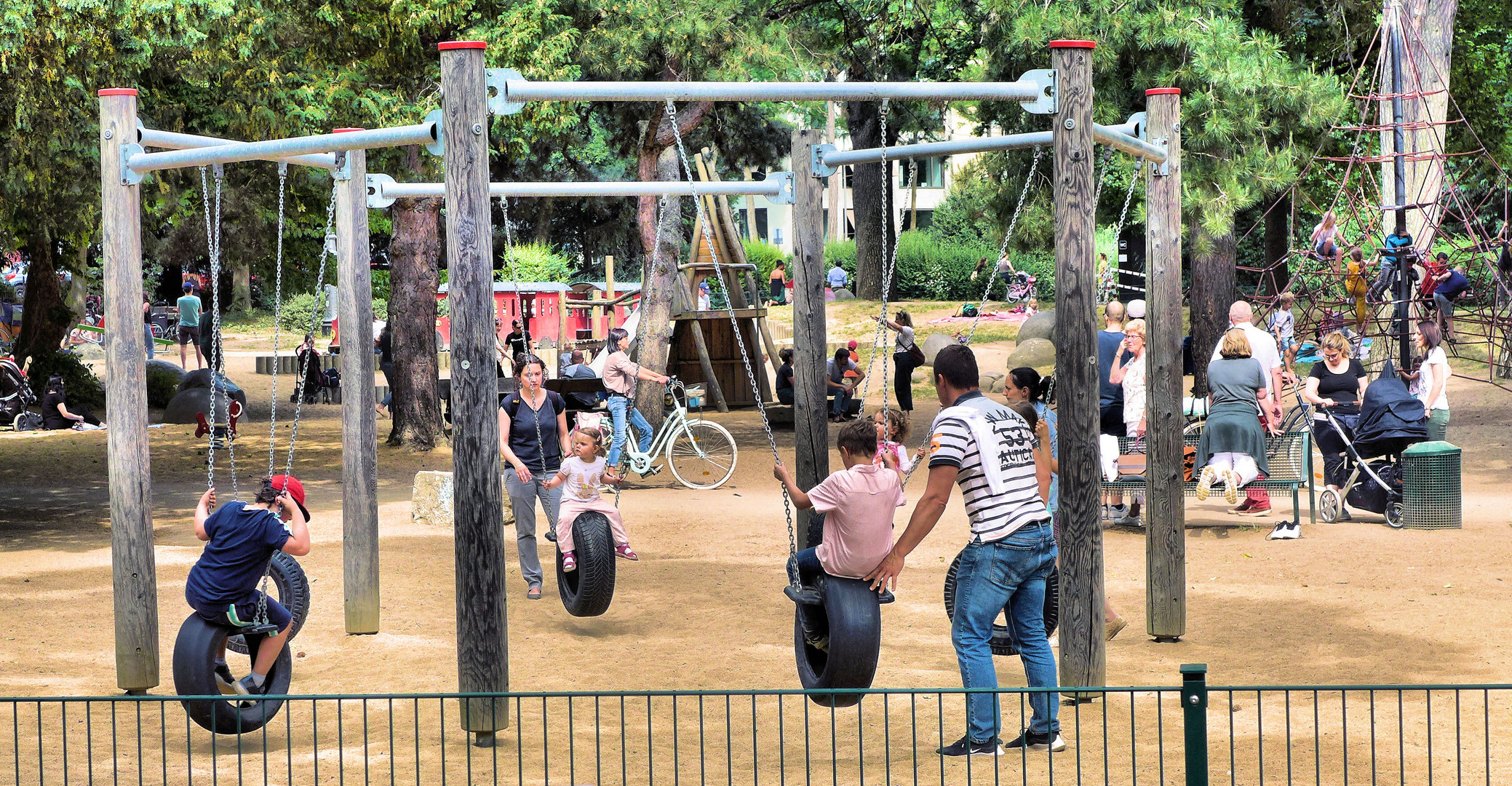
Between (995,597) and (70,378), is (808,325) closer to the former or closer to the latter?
(995,597)

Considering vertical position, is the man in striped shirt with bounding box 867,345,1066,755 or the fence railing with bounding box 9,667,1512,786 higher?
the man in striped shirt with bounding box 867,345,1066,755

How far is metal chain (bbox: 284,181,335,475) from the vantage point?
9.54 meters

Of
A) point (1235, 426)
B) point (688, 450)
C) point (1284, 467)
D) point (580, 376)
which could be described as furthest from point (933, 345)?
point (1235, 426)

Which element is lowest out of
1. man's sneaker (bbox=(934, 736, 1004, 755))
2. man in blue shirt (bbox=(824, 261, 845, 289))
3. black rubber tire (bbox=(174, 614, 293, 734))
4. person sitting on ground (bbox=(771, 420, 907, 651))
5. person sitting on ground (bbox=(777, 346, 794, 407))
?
man's sneaker (bbox=(934, 736, 1004, 755))

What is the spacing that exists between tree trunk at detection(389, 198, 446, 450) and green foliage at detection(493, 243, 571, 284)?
1465 centimetres

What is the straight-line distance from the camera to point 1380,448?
11836mm

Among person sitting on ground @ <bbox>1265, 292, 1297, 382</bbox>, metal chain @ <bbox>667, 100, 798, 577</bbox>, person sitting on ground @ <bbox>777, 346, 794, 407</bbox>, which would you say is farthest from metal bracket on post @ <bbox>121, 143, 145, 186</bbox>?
A: person sitting on ground @ <bbox>1265, 292, 1297, 382</bbox>

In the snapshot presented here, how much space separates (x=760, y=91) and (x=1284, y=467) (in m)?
7.07

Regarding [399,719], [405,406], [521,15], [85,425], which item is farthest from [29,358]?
[399,719]

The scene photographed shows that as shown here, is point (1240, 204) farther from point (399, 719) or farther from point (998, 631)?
point (399, 719)

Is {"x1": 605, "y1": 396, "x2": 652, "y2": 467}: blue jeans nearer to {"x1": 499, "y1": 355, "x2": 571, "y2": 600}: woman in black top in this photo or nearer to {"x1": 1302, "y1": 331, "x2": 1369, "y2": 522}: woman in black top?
{"x1": 499, "y1": 355, "x2": 571, "y2": 600}: woman in black top

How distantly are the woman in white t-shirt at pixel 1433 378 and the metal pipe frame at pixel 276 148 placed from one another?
29.2 ft

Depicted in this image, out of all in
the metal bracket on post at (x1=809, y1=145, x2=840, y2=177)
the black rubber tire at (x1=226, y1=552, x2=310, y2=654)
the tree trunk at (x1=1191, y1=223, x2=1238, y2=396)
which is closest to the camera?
the black rubber tire at (x1=226, y1=552, x2=310, y2=654)

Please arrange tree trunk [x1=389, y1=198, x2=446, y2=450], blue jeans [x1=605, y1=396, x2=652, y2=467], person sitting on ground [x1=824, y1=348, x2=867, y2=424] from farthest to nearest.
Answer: person sitting on ground [x1=824, y1=348, x2=867, y2=424], tree trunk [x1=389, y1=198, x2=446, y2=450], blue jeans [x1=605, y1=396, x2=652, y2=467]
